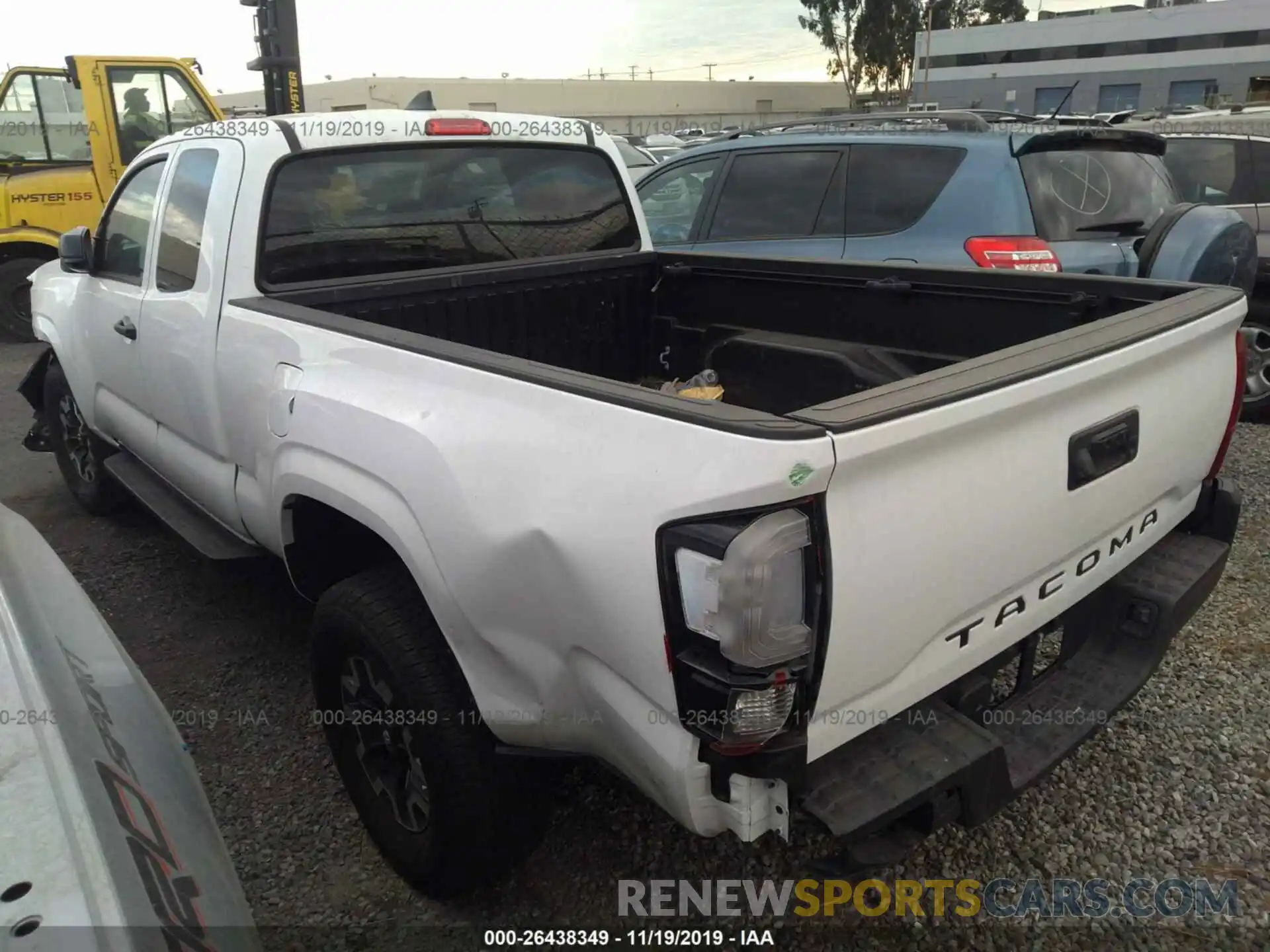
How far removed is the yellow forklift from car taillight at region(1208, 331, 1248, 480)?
8832 millimetres

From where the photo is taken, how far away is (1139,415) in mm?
2086

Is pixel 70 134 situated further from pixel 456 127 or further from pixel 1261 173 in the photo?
pixel 1261 173

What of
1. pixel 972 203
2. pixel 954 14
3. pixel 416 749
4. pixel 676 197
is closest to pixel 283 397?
pixel 416 749

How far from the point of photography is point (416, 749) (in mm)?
2082

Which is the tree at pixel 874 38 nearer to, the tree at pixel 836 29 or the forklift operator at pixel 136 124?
the tree at pixel 836 29

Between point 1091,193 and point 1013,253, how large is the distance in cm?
73

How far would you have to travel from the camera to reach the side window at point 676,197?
5.83 m

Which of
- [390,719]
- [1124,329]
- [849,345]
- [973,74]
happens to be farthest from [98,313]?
[973,74]

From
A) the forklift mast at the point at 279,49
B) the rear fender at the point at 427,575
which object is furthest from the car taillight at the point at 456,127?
the forklift mast at the point at 279,49

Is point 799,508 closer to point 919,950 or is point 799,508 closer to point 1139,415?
point 1139,415

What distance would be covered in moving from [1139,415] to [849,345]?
1261mm

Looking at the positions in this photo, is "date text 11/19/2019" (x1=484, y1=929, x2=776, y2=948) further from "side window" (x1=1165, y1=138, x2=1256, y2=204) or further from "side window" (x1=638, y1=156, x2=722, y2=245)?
"side window" (x1=1165, y1=138, x2=1256, y2=204)

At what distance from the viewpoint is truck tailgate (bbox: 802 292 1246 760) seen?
60.7 inches

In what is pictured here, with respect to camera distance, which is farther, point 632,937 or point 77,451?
point 77,451
